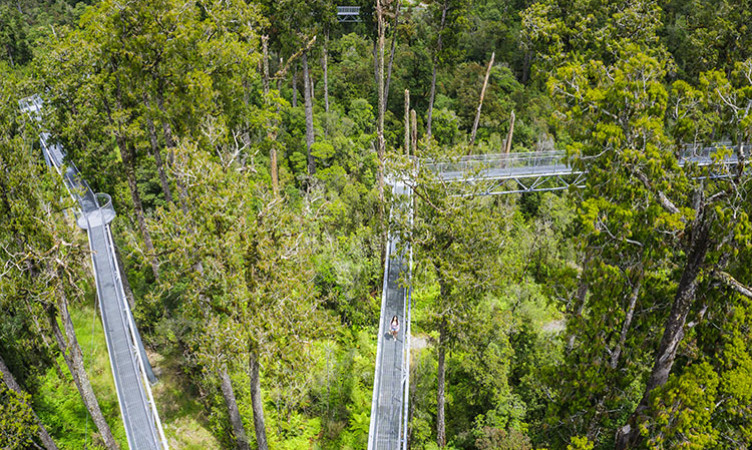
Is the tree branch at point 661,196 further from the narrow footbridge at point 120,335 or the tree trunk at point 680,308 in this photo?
the narrow footbridge at point 120,335

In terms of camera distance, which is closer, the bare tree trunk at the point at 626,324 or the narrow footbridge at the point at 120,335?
the bare tree trunk at the point at 626,324

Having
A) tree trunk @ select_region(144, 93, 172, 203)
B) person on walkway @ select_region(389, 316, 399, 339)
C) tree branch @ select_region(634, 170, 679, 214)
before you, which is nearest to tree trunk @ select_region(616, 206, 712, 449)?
tree branch @ select_region(634, 170, 679, 214)

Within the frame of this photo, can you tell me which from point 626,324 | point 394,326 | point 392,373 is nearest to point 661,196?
point 626,324

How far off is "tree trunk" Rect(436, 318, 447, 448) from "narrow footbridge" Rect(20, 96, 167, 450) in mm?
8960

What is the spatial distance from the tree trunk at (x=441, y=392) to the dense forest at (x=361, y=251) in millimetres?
135

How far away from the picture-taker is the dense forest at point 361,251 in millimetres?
9727

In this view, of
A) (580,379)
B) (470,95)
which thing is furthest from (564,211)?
(580,379)

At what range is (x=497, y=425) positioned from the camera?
56.1 feet

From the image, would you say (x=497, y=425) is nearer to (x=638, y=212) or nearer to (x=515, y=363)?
(x=515, y=363)

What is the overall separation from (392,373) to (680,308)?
9.63 meters

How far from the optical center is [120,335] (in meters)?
17.6

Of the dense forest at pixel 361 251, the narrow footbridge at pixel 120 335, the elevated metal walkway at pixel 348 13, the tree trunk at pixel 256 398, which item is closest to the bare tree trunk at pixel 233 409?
the dense forest at pixel 361 251

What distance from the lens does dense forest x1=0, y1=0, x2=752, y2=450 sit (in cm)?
973

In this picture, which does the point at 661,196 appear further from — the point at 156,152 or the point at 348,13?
the point at 348,13
